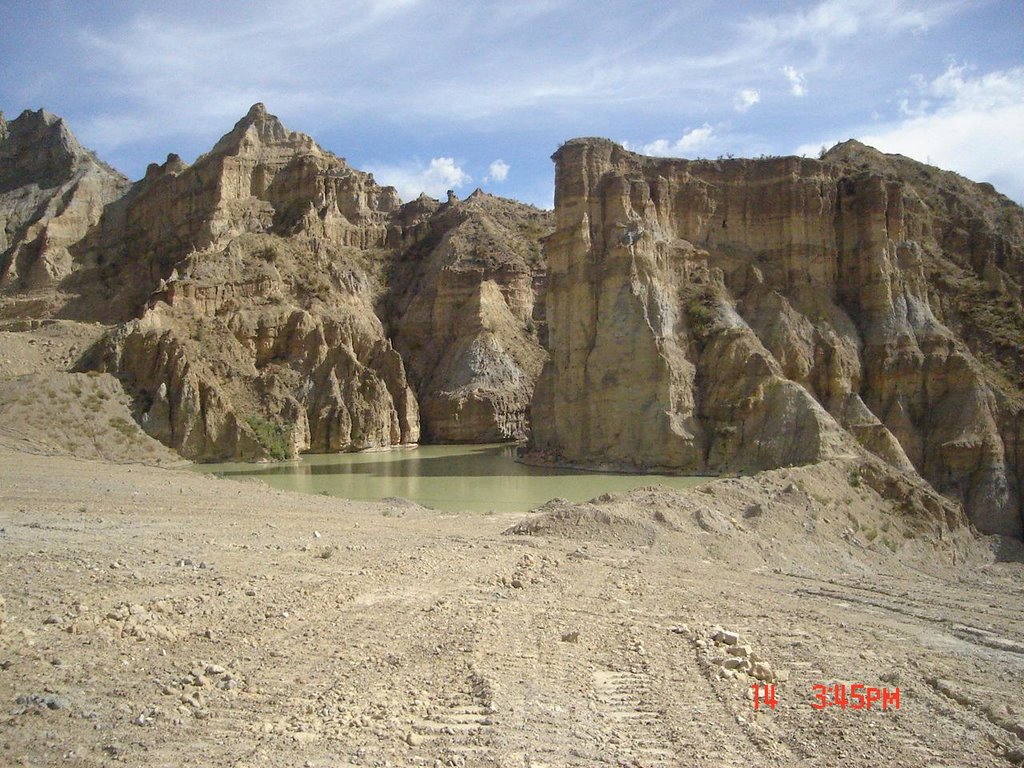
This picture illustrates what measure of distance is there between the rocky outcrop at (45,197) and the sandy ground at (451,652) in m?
65.7

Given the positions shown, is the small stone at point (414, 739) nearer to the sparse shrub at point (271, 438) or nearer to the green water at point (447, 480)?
the green water at point (447, 480)

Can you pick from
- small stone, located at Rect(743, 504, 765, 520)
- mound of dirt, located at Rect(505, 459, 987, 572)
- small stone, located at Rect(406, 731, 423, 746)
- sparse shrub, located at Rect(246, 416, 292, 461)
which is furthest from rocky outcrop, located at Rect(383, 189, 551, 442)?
small stone, located at Rect(406, 731, 423, 746)

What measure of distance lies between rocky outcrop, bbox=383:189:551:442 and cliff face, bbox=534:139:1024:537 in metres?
20.1

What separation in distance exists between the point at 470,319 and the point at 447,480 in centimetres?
3439

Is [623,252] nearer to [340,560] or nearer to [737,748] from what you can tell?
[340,560]

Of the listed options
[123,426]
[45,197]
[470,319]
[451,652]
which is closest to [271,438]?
[123,426]

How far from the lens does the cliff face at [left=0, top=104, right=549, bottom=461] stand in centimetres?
4350

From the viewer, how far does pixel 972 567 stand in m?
19.6

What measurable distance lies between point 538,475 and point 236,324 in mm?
24952

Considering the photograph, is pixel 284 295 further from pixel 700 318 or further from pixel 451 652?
pixel 451 652

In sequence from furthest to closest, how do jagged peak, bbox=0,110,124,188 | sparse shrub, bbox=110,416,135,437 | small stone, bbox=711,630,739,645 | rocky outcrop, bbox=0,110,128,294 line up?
jagged peak, bbox=0,110,124,188, rocky outcrop, bbox=0,110,128,294, sparse shrub, bbox=110,416,135,437, small stone, bbox=711,630,739,645

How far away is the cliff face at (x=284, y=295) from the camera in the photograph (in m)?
43.5

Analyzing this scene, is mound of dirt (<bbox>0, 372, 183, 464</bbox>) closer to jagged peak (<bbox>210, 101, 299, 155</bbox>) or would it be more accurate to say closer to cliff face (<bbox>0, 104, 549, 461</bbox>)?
cliff face (<bbox>0, 104, 549, 461</bbox>)

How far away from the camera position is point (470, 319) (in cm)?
6612
